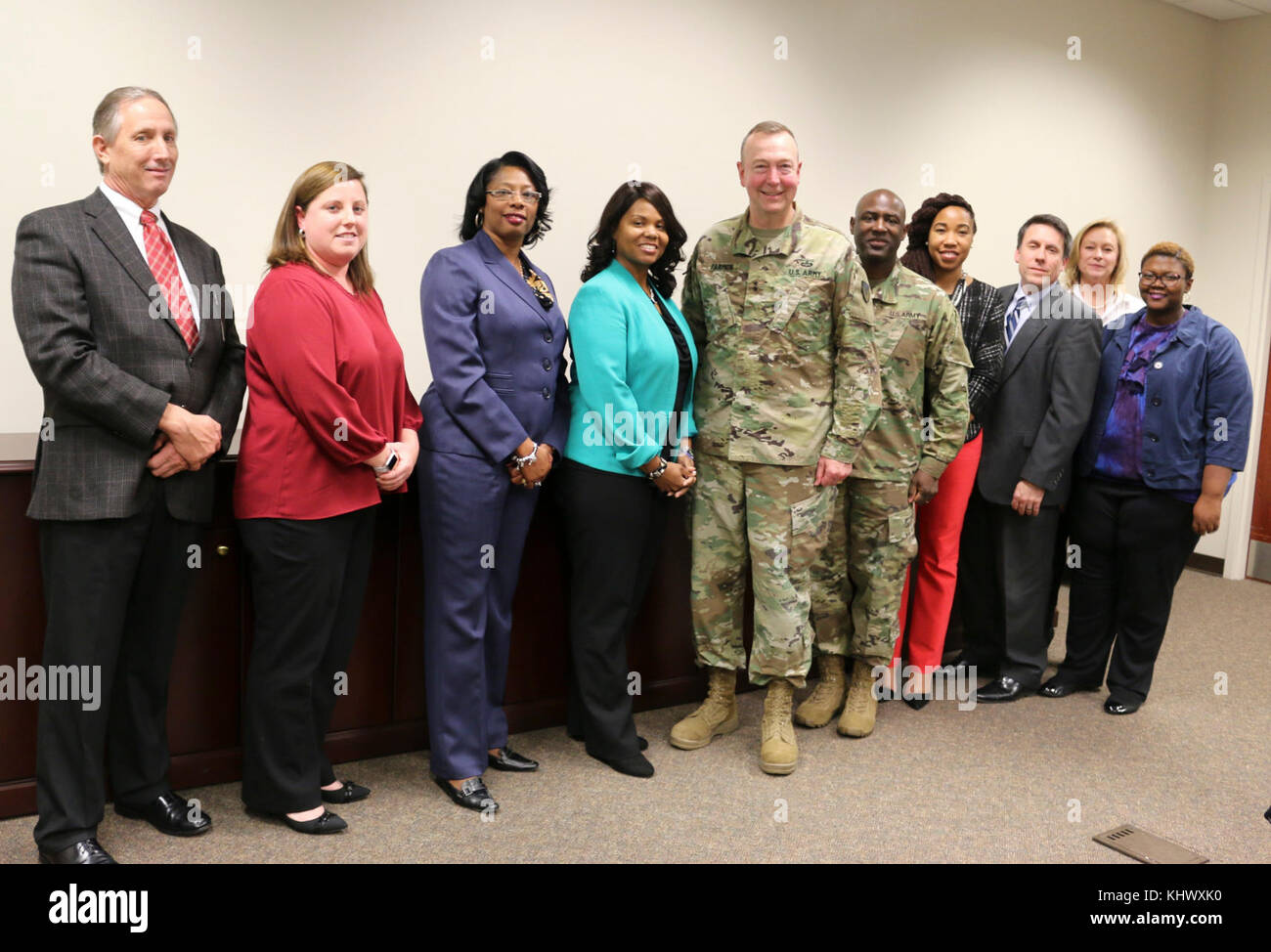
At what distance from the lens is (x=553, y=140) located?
360 cm

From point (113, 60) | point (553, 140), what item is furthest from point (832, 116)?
point (113, 60)

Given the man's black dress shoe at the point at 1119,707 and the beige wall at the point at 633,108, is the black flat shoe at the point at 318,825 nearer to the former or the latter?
the beige wall at the point at 633,108

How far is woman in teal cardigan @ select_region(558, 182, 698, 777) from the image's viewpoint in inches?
106

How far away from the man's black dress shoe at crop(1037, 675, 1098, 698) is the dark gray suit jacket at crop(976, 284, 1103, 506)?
63cm

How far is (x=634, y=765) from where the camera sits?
111 inches

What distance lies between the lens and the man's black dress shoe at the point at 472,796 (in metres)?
2.56

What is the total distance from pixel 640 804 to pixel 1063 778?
1.22 metres

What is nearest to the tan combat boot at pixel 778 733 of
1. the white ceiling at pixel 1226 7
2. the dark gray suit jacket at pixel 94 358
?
the dark gray suit jacket at pixel 94 358

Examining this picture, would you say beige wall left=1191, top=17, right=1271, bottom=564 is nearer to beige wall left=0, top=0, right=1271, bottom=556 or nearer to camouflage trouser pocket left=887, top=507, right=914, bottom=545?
beige wall left=0, top=0, right=1271, bottom=556

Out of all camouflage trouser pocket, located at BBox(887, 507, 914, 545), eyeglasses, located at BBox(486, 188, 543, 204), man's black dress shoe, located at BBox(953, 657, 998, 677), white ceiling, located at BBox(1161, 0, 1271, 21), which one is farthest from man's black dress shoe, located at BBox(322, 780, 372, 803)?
white ceiling, located at BBox(1161, 0, 1271, 21)

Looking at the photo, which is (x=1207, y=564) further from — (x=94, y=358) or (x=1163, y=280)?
(x=94, y=358)

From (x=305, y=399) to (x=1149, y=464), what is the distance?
8.79 ft

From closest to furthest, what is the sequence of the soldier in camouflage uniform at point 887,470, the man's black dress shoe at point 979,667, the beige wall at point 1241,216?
the soldier in camouflage uniform at point 887,470
the man's black dress shoe at point 979,667
the beige wall at point 1241,216

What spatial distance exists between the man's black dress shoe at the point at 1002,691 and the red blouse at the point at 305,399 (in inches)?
89.4
